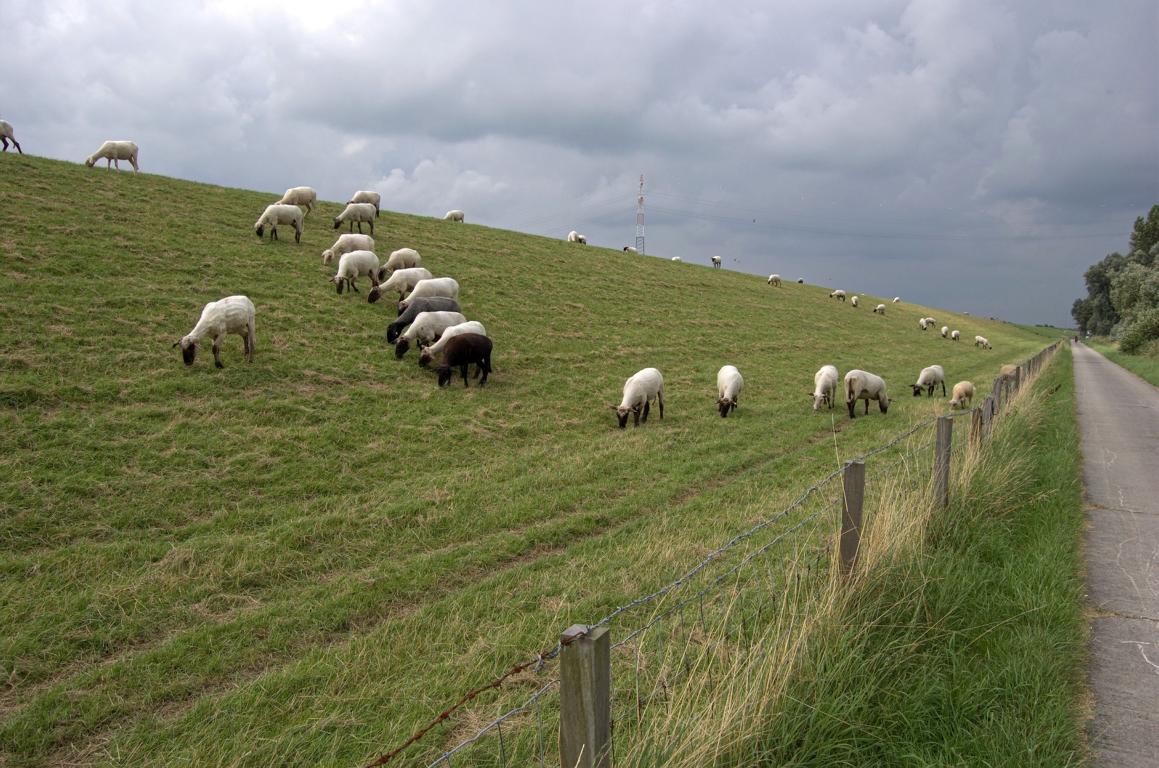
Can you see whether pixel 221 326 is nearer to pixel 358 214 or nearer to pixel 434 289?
pixel 434 289

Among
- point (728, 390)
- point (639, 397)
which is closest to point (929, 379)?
point (728, 390)

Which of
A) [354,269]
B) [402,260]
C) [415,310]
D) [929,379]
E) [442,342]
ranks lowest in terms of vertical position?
[929,379]

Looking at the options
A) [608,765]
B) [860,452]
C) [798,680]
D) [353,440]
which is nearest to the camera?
[608,765]

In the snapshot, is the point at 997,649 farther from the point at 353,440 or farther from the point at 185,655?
the point at 353,440

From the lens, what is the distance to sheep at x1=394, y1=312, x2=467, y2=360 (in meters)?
18.1

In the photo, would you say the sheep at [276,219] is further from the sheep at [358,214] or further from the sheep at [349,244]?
the sheep at [358,214]

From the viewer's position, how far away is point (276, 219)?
86.0ft

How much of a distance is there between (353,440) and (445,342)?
580 centimetres

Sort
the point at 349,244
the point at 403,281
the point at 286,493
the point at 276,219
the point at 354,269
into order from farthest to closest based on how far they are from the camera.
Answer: the point at 276,219 → the point at 349,244 → the point at 403,281 → the point at 354,269 → the point at 286,493

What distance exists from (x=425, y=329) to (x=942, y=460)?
1453 centimetres

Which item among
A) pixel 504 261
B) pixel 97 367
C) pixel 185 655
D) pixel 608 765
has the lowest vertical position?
pixel 185 655

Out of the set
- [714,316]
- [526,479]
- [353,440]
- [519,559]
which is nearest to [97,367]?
[353,440]

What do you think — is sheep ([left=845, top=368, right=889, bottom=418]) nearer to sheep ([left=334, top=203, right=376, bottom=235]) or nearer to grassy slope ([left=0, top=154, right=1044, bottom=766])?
grassy slope ([left=0, top=154, right=1044, bottom=766])

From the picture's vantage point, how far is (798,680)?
3990 millimetres
